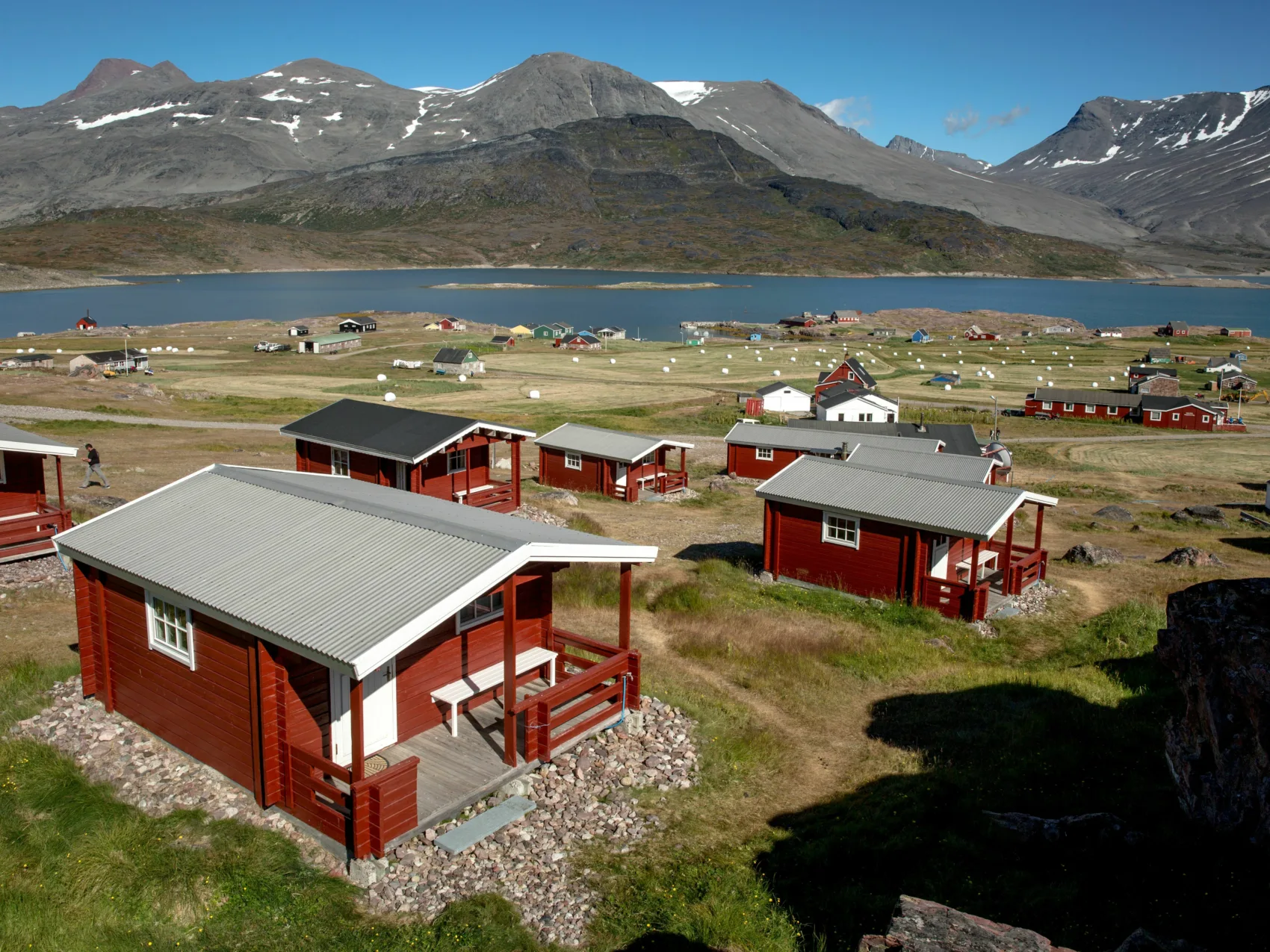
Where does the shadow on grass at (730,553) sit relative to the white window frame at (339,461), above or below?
below

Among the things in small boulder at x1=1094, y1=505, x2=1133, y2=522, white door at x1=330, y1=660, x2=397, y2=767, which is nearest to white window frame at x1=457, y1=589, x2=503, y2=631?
white door at x1=330, y1=660, x2=397, y2=767

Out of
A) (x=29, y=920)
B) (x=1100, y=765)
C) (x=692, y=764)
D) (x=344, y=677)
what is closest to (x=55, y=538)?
(x=344, y=677)

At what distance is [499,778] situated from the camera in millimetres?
12570

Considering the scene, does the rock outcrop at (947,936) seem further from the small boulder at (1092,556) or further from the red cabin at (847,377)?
the red cabin at (847,377)

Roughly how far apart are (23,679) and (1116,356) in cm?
12880

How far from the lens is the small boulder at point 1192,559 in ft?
95.8

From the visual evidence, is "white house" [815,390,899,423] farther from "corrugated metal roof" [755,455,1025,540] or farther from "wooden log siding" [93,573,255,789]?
"wooden log siding" [93,573,255,789]

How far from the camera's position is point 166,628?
13.5m

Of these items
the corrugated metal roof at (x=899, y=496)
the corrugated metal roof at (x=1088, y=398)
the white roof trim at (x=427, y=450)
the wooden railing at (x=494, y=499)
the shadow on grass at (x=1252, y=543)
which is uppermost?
the white roof trim at (x=427, y=450)

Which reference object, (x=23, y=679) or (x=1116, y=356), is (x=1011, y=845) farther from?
(x=1116, y=356)

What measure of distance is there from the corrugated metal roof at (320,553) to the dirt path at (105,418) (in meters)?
40.6

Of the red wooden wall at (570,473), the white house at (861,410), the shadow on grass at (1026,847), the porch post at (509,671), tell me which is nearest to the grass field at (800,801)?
the shadow on grass at (1026,847)

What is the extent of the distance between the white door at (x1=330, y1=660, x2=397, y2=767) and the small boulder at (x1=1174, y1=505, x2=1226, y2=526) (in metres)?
37.2

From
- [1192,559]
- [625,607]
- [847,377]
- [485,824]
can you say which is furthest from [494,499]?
[847,377]
